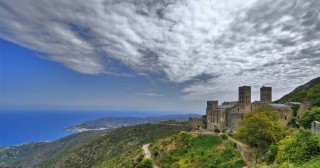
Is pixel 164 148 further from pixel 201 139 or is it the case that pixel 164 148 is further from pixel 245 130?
pixel 245 130

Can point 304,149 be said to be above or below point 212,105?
below

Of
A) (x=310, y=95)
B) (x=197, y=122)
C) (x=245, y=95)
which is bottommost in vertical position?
(x=197, y=122)

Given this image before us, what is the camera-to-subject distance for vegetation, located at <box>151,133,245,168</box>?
38656 mm

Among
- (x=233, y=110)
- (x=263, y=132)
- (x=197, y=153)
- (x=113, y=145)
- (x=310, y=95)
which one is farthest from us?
(x=113, y=145)

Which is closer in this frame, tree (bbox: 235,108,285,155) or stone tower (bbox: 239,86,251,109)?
tree (bbox: 235,108,285,155)

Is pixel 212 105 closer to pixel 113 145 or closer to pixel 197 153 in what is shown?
pixel 197 153

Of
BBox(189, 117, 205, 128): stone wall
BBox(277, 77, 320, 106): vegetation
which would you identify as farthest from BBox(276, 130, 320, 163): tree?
BBox(189, 117, 205, 128): stone wall

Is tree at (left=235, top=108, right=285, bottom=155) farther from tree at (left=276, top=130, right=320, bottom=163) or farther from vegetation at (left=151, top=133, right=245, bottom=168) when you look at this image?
tree at (left=276, top=130, right=320, bottom=163)

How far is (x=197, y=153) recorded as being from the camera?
1863 inches

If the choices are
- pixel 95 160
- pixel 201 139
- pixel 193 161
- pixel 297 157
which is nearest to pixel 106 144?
pixel 95 160

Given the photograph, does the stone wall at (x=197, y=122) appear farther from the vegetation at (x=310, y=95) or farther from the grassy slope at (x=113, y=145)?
the vegetation at (x=310, y=95)

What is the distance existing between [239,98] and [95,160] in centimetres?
6292

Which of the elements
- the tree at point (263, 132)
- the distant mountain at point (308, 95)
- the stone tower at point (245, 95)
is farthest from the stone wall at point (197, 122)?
the tree at point (263, 132)

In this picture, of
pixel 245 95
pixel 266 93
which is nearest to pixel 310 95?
pixel 266 93
